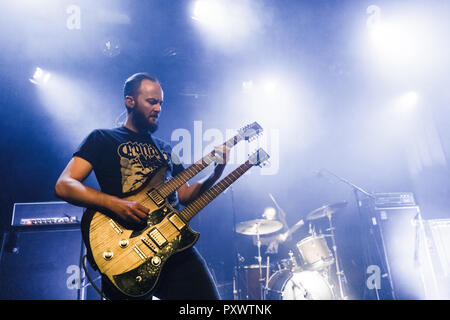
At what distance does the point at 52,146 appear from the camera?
490 centimetres

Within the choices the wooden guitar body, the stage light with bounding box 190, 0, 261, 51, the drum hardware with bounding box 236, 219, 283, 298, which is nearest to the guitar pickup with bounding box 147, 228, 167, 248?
the wooden guitar body

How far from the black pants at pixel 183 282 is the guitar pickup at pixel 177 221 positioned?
15 cm

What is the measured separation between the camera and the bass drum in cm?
411

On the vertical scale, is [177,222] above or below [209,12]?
below

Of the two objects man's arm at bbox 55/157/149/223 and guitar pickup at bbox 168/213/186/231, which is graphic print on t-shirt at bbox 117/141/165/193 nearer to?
man's arm at bbox 55/157/149/223

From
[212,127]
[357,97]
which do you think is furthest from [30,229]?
[357,97]

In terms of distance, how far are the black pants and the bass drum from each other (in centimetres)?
296

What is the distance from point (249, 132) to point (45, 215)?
2872 millimetres

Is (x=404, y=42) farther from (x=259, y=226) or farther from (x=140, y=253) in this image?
(x=140, y=253)

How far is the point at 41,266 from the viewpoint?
3209mm

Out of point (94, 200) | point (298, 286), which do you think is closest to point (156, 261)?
point (94, 200)

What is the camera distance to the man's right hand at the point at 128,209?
1.60m

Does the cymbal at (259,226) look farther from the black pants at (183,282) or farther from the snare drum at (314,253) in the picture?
the black pants at (183,282)
